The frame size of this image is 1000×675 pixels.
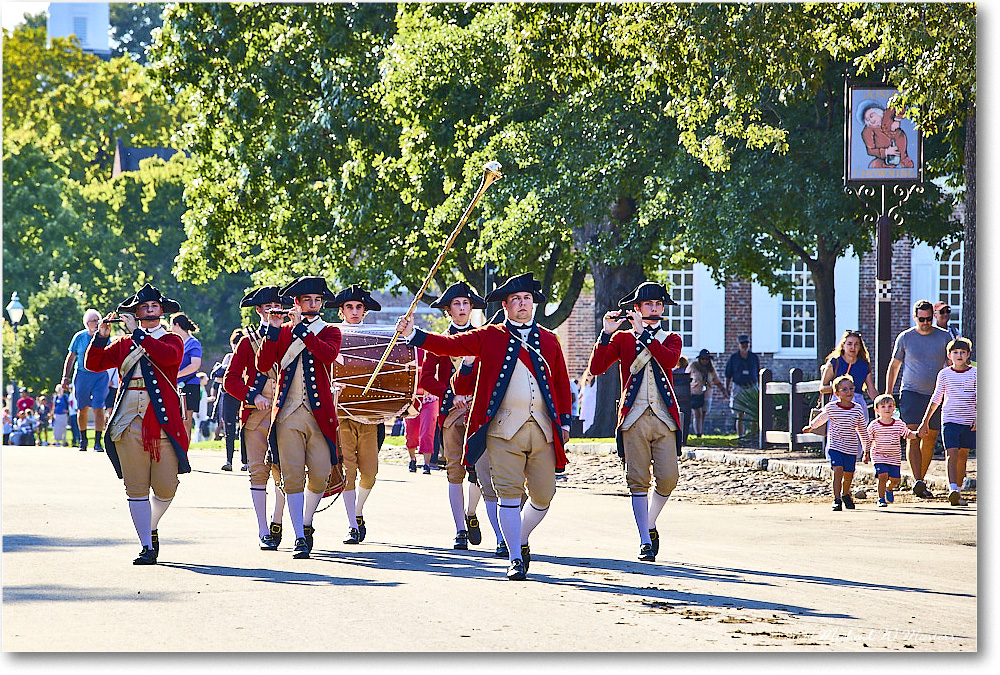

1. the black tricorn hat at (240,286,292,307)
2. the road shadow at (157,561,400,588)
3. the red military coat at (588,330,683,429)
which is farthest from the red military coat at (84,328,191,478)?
the red military coat at (588,330,683,429)

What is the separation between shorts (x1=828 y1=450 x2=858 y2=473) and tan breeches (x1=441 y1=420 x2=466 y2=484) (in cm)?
460

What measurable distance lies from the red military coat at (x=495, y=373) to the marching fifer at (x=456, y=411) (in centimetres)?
157

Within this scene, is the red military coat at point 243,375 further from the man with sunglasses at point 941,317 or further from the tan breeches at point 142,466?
the man with sunglasses at point 941,317

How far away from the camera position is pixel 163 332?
1052cm

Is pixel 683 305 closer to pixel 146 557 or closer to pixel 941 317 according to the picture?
pixel 941 317

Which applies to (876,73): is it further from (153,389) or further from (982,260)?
(153,389)

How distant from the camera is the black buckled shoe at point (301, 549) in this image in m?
10.9

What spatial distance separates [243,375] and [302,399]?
99 cm

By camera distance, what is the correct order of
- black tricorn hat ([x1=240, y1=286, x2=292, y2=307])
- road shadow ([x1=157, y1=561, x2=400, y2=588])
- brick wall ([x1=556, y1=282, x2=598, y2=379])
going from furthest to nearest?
brick wall ([x1=556, y1=282, x2=598, y2=379]), black tricorn hat ([x1=240, y1=286, x2=292, y2=307]), road shadow ([x1=157, y1=561, x2=400, y2=588])

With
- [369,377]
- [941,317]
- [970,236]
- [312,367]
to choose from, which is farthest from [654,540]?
[970,236]

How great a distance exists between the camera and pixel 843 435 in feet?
48.8

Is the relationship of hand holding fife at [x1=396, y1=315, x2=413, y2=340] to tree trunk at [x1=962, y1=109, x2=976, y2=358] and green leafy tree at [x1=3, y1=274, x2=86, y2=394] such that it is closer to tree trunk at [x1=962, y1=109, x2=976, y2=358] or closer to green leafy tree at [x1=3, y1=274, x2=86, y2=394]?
tree trunk at [x1=962, y1=109, x2=976, y2=358]

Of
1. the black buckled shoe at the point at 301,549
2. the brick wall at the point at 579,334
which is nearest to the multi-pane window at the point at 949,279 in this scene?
the brick wall at the point at 579,334

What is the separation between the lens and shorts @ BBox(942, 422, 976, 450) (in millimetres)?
14602
